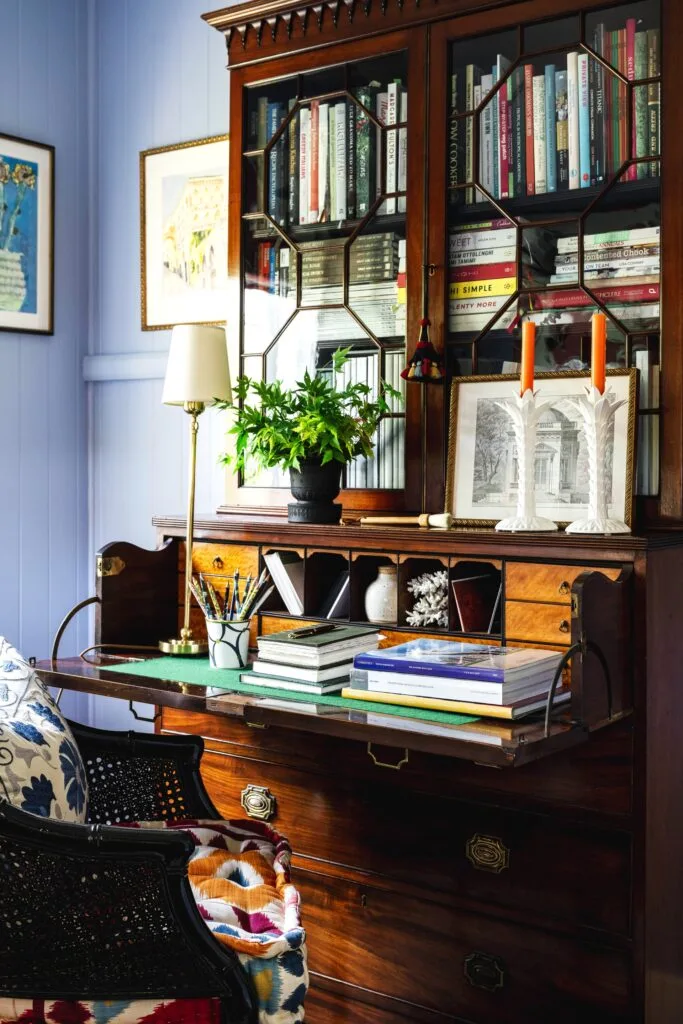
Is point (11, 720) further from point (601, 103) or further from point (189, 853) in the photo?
point (601, 103)

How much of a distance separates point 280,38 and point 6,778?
1951mm

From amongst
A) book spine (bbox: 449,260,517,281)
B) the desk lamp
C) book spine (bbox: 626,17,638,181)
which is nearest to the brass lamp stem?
the desk lamp

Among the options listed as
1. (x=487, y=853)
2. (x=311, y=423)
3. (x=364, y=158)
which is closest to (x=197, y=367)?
(x=311, y=423)

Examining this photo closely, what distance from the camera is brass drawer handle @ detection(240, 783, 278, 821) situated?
8.36 ft

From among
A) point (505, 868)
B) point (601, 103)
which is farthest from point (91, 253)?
point (505, 868)

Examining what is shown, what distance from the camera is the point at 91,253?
3.84m

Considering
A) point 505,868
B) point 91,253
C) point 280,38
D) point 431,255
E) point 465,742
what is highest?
point 280,38

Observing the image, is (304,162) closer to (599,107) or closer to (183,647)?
(599,107)

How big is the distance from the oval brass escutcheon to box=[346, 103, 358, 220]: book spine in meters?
1.46

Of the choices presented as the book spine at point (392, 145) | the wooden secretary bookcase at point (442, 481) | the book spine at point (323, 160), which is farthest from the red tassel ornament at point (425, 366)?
the book spine at point (323, 160)

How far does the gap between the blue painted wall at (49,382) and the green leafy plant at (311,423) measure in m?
1.28

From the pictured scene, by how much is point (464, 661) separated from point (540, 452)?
610mm

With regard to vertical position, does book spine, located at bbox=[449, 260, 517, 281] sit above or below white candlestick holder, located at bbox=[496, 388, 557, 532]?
above

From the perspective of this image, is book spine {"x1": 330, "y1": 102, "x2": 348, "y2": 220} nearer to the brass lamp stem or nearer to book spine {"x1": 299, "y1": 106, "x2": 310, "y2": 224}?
book spine {"x1": 299, "y1": 106, "x2": 310, "y2": 224}
